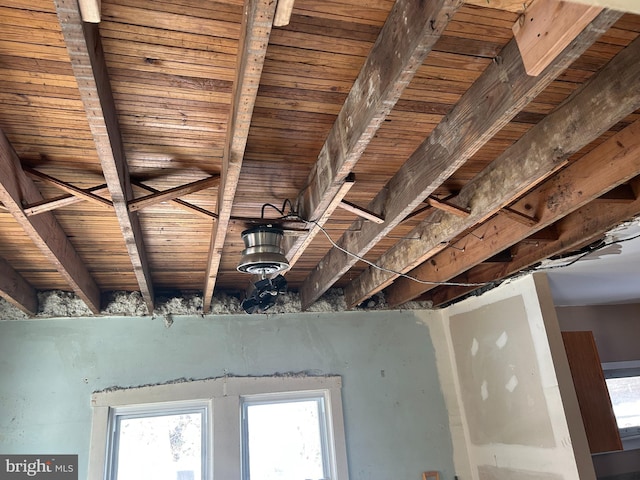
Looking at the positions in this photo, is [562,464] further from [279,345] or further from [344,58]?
[344,58]

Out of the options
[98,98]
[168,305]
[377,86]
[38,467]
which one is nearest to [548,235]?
[377,86]

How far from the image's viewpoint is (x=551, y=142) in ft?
5.53

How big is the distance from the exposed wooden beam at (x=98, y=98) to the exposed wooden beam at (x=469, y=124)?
3.51 feet

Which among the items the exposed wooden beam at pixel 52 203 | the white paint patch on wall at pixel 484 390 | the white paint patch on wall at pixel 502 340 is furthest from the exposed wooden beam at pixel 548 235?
the exposed wooden beam at pixel 52 203

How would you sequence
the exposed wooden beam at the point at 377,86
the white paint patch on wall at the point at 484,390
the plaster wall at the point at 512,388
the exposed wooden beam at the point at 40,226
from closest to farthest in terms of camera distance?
the exposed wooden beam at the point at 377,86, the exposed wooden beam at the point at 40,226, the plaster wall at the point at 512,388, the white paint patch on wall at the point at 484,390

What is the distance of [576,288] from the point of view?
3537 millimetres

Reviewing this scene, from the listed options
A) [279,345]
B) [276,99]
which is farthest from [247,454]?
[276,99]

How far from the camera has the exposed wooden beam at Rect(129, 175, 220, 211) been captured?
1.86 m

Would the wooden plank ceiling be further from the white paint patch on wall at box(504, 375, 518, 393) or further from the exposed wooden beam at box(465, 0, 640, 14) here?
the white paint patch on wall at box(504, 375, 518, 393)

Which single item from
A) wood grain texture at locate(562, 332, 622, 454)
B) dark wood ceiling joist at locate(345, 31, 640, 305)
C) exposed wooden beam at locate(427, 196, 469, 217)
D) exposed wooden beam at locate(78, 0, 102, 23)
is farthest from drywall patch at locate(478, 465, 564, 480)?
exposed wooden beam at locate(78, 0, 102, 23)

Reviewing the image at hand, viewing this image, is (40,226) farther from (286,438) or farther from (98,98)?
(286,438)

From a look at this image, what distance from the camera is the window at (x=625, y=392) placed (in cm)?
404

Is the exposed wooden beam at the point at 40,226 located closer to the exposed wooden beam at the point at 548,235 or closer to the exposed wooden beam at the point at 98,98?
the exposed wooden beam at the point at 98,98

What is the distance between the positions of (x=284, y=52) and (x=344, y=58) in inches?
7.1
